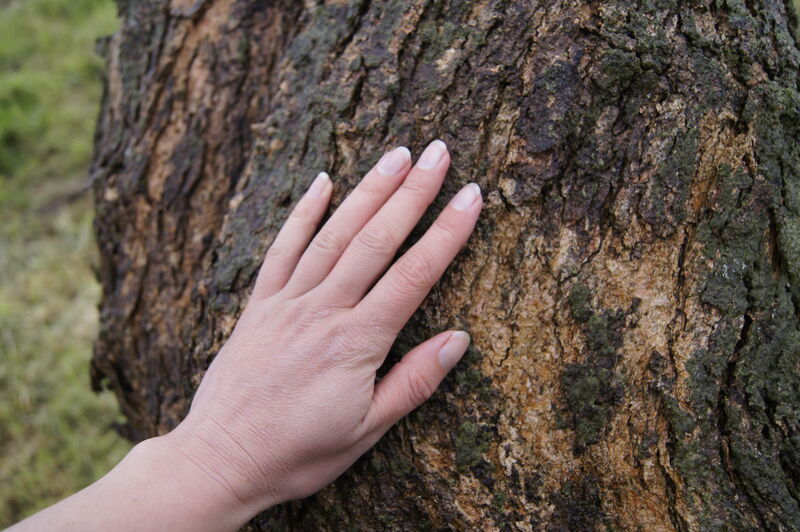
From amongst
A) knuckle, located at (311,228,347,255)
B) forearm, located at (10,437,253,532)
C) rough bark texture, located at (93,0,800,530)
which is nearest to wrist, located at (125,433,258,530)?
forearm, located at (10,437,253,532)

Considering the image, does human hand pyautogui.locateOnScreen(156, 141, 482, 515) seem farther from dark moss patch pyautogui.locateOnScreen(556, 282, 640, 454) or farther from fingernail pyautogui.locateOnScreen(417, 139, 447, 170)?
dark moss patch pyautogui.locateOnScreen(556, 282, 640, 454)

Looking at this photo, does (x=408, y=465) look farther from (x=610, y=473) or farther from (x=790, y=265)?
(x=790, y=265)

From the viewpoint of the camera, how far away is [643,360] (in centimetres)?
151

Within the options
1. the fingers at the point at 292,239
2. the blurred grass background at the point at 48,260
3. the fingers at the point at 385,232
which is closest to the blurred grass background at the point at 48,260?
the blurred grass background at the point at 48,260

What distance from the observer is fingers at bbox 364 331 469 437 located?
1514 millimetres

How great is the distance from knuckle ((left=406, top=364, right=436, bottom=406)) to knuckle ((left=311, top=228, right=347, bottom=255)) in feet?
1.15

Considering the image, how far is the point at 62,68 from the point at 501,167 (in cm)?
524

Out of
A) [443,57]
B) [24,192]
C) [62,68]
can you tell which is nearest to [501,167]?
[443,57]

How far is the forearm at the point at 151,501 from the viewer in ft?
4.23

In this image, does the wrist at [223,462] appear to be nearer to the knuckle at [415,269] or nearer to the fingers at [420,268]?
the fingers at [420,268]

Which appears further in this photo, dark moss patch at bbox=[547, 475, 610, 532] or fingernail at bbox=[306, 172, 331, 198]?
fingernail at bbox=[306, 172, 331, 198]

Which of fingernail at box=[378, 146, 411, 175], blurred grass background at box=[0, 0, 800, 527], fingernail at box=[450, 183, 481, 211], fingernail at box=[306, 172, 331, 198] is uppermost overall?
fingernail at box=[378, 146, 411, 175]

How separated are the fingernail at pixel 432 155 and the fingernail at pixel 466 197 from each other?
10 centimetres

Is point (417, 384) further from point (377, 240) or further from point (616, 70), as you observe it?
point (616, 70)
